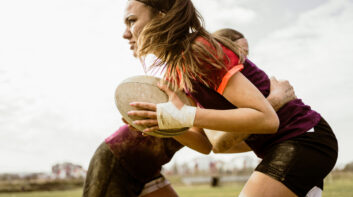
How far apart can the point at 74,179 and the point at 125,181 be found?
31.4 metres

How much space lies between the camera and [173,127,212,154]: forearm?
2.99 meters

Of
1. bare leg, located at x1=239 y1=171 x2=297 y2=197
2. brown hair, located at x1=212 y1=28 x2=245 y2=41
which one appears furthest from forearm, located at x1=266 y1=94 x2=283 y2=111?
brown hair, located at x1=212 y1=28 x2=245 y2=41

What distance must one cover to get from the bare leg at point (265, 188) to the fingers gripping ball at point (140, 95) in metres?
0.59

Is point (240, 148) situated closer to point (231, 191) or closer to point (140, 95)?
point (140, 95)

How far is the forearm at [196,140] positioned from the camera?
2.99 m

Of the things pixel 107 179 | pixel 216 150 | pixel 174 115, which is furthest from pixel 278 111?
pixel 107 179

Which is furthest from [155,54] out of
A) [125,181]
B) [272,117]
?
[125,181]

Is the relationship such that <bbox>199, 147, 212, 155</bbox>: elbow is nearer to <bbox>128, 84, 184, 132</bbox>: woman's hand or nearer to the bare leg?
the bare leg

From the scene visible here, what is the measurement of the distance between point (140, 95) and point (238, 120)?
67 centimetres

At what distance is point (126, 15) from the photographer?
272 centimetres

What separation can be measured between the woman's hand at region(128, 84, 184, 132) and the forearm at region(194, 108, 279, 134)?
7.2 inches

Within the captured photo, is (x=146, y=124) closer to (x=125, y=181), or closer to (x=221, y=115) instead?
(x=221, y=115)

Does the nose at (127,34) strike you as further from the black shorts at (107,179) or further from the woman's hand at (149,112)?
the black shorts at (107,179)

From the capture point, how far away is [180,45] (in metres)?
2.35
